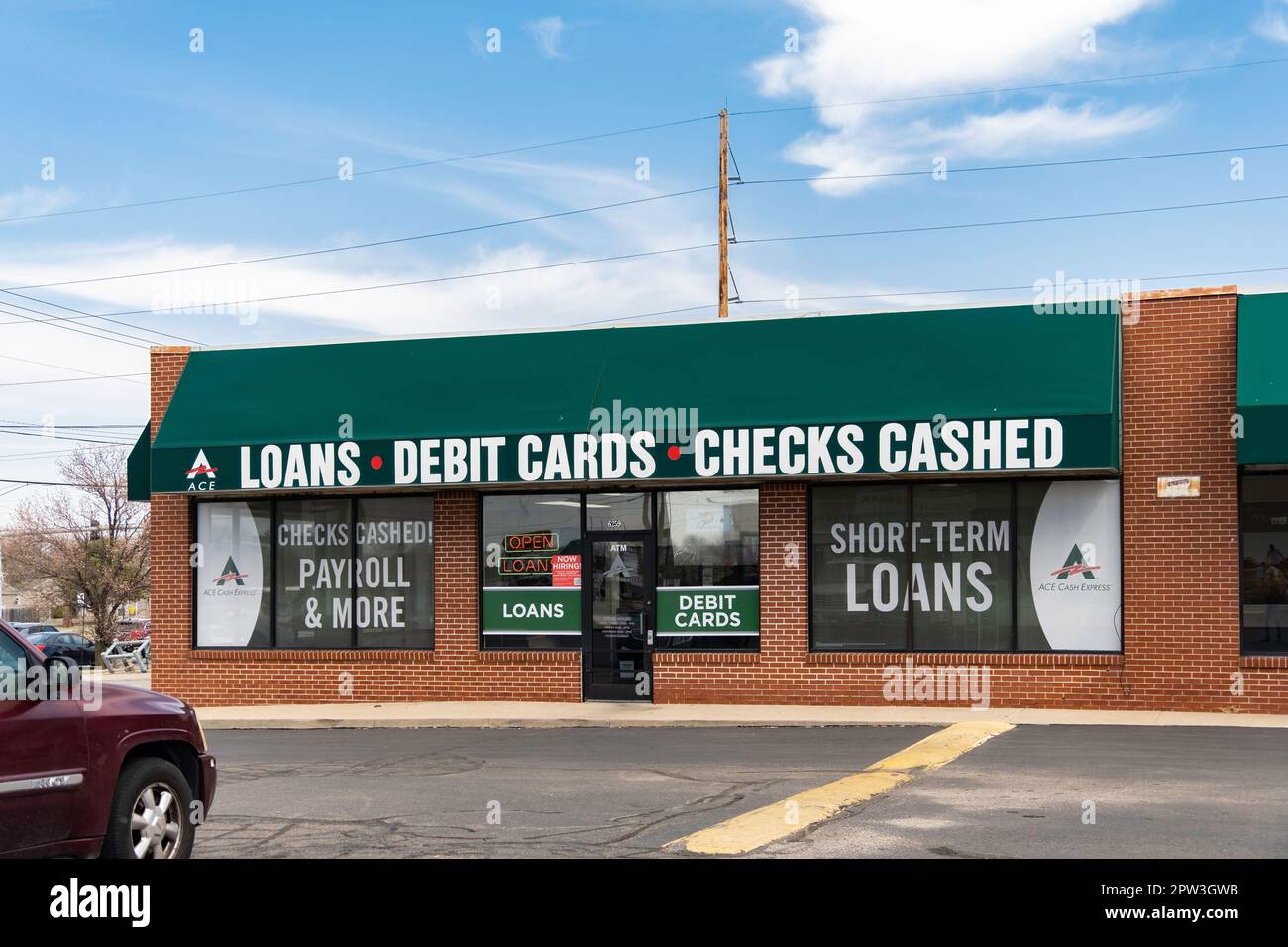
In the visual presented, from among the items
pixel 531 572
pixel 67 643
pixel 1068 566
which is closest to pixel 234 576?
pixel 531 572

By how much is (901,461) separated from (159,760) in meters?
11.2

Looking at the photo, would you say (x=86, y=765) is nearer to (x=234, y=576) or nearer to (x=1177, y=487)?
(x=234, y=576)

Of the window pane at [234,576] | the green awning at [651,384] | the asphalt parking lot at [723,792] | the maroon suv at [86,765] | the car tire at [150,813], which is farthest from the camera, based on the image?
the window pane at [234,576]

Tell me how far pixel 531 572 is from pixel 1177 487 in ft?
28.5

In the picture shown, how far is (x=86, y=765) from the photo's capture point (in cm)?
743

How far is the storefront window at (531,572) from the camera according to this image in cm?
1942

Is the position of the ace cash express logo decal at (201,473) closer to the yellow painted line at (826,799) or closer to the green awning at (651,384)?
the green awning at (651,384)

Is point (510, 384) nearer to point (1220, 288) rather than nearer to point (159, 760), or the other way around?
point (1220, 288)

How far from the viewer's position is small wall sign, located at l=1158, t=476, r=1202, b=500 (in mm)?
17203

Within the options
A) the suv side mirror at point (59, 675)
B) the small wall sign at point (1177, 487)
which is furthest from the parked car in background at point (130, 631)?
the suv side mirror at point (59, 675)

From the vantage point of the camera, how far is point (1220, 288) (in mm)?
17266

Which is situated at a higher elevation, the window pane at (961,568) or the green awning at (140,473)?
the green awning at (140,473)

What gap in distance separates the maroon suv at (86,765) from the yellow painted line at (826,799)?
318 centimetres
